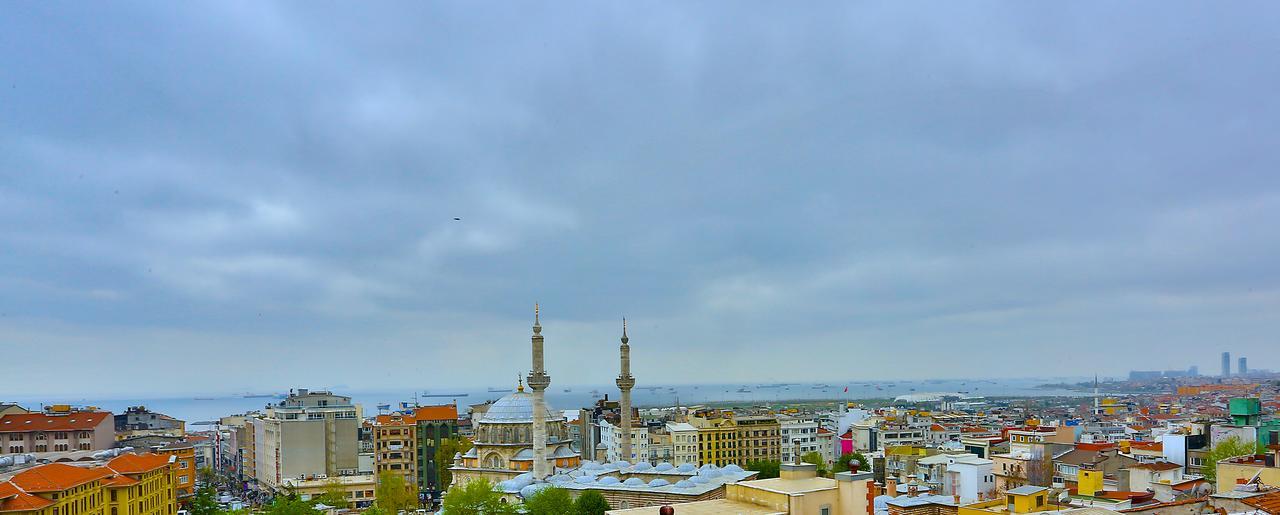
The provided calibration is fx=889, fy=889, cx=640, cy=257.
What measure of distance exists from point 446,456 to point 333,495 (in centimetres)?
1390

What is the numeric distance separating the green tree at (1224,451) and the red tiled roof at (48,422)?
5851 cm

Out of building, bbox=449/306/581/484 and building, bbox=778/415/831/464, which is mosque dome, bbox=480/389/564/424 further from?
building, bbox=778/415/831/464

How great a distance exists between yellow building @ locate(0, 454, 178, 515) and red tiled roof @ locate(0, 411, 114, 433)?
18.3 metres

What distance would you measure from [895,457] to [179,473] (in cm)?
3755

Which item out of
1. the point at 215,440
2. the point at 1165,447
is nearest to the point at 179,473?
the point at 1165,447

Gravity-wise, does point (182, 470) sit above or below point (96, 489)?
below

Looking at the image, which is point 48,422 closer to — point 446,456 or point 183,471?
point 183,471

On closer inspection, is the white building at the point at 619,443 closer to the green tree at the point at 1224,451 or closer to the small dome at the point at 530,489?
the small dome at the point at 530,489

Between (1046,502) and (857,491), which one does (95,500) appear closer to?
(857,491)

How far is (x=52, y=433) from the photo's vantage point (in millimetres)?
52625

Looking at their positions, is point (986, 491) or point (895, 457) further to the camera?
point (895, 457)

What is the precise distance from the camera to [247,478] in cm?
7769

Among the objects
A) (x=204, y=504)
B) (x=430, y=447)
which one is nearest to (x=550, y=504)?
(x=204, y=504)

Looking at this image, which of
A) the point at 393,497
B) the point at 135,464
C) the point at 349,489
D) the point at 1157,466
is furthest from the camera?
Result: the point at 349,489
